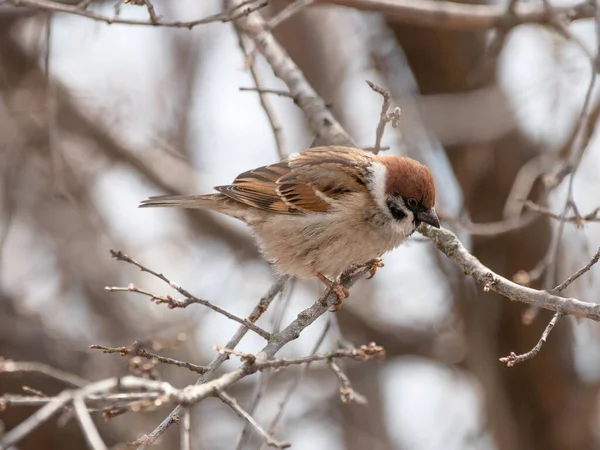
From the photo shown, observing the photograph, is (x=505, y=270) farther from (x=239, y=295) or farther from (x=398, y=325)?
(x=239, y=295)

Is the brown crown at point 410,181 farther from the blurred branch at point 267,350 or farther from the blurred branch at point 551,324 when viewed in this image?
the blurred branch at point 551,324

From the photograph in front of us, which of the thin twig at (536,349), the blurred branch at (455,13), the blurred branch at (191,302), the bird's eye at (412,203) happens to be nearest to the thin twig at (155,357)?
the blurred branch at (191,302)

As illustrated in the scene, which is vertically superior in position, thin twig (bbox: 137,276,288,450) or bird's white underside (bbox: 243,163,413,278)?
bird's white underside (bbox: 243,163,413,278)

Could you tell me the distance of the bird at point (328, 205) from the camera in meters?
4.05

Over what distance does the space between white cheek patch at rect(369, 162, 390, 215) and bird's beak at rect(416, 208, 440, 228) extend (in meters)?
0.23

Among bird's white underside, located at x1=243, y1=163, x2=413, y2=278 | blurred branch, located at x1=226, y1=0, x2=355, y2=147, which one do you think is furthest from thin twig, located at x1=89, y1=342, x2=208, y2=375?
blurred branch, located at x1=226, y1=0, x2=355, y2=147

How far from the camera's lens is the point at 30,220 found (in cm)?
883

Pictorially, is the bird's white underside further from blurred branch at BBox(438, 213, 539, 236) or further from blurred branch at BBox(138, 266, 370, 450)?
blurred branch at BBox(438, 213, 539, 236)

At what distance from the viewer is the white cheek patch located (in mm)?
4141

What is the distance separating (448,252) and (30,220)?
21.7 feet

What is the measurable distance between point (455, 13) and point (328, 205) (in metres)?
1.60

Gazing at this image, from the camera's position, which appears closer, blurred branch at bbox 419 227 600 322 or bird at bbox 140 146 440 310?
blurred branch at bbox 419 227 600 322

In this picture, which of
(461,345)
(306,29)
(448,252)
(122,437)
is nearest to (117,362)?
(122,437)

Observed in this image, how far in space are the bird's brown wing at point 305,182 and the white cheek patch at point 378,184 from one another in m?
0.05
